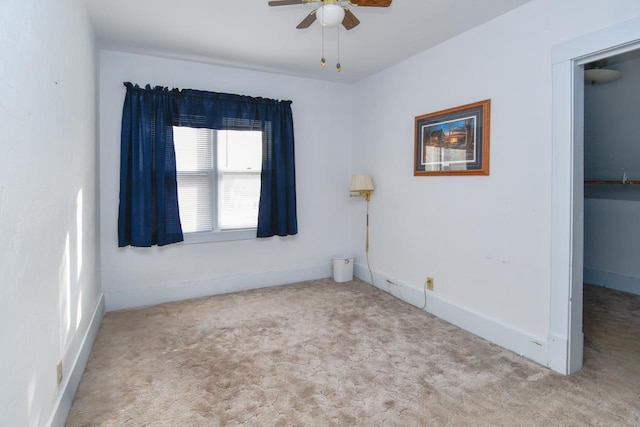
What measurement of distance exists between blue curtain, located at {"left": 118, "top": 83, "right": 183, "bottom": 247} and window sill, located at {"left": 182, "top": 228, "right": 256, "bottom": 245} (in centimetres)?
24

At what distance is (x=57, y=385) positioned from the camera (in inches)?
72.6

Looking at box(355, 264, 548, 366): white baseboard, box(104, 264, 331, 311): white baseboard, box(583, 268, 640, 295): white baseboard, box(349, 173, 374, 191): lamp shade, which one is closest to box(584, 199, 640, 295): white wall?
box(583, 268, 640, 295): white baseboard

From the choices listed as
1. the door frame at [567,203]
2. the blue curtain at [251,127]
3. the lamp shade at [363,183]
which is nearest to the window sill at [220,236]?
the blue curtain at [251,127]

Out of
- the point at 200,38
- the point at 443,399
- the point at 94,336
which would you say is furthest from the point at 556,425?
the point at 200,38

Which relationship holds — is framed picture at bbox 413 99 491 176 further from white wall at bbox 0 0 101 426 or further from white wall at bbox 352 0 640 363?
white wall at bbox 0 0 101 426

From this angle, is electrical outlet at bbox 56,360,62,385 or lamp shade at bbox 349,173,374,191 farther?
lamp shade at bbox 349,173,374,191

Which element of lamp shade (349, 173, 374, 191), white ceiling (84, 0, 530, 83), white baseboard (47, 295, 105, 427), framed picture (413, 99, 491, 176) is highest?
white ceiling (84, 0, 530, 83)

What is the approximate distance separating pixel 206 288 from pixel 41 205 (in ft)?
8.56

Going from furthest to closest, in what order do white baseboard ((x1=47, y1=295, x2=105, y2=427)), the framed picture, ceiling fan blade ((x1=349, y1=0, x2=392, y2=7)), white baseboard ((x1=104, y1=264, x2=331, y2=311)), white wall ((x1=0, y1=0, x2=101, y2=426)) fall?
1. white baseboard ((x1=104, y1=264, x2=331, y2=311))
2. the framed picture
3. ceiling fan blade ((x1=349, y1=0, x2=392, y2=7))
4. white baseboard ((x1=47, y1=295, x2=105, y2=427))
5. white wall ((x1=0, y1=0, x2=101, y2=426))

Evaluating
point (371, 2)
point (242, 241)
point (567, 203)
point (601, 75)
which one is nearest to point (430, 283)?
point (567, 203)

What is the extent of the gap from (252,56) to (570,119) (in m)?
2.90

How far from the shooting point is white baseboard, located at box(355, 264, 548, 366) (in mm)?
2602

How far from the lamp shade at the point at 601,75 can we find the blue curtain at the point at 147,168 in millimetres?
4378

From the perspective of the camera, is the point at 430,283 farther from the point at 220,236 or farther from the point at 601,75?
the point at 601,75
